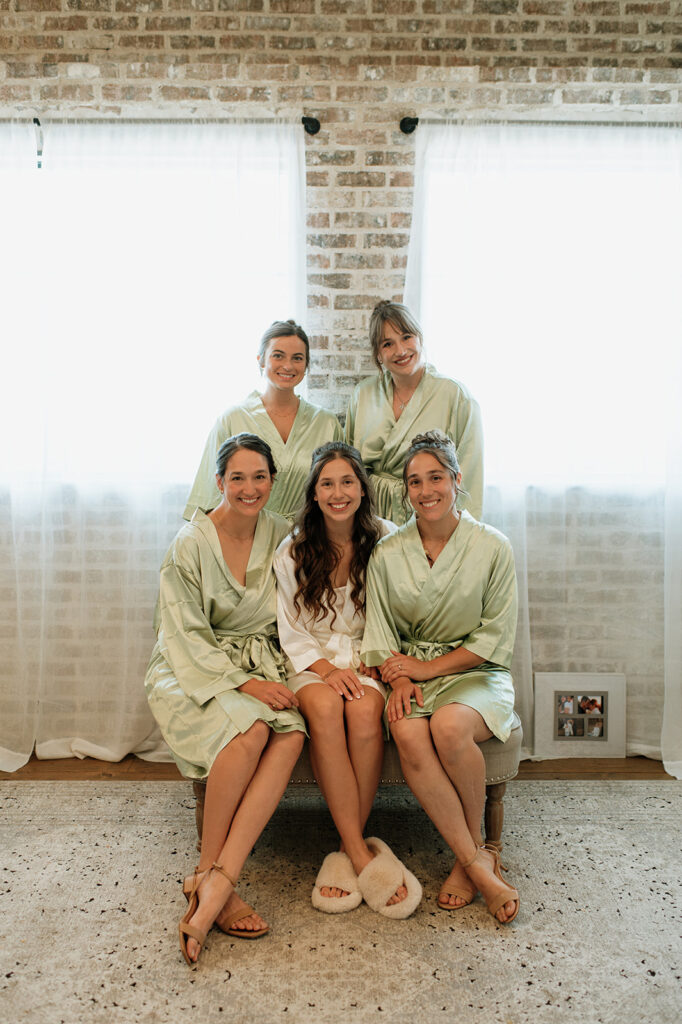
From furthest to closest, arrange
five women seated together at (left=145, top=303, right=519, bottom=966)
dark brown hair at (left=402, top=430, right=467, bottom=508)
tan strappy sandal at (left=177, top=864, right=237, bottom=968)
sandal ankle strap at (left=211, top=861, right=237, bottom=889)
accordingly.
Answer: dark brown hair at (left=402, top=430, right=467, bottom=508), five women seated together at (left=145, top=303, right=519, bottom=966), sandal ankle strap at (left=211, top=861, right=237, bottom=889), tan strappy sandal at (left=177, top=864, right=237, bottom=968)

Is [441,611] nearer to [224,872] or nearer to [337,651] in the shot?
[337,651]

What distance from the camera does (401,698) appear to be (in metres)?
2.25

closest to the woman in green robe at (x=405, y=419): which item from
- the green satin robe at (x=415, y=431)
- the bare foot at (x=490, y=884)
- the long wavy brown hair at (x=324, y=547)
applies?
the green satin robe at (x=415, y=431)

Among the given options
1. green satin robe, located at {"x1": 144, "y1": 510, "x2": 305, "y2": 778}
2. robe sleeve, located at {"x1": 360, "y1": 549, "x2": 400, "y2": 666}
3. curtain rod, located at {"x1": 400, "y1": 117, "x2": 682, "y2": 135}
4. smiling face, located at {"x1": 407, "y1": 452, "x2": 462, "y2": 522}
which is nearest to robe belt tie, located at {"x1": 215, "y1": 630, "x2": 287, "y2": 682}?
green satin robe, located at {"x1": 144, "y1": 510, "x2": 305, "y2": 778}

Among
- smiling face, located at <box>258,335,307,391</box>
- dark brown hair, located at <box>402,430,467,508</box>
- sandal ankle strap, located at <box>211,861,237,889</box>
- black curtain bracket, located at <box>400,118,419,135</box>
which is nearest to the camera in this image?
sandal ankle strap, located at <box>211,861,237,889</box>

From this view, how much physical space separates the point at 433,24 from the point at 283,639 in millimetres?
2147

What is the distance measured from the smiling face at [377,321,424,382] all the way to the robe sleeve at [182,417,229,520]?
1.88 ft

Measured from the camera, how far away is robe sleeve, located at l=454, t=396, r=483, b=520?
8.96 ft

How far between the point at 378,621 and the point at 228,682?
46cm

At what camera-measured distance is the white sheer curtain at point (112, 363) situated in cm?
290

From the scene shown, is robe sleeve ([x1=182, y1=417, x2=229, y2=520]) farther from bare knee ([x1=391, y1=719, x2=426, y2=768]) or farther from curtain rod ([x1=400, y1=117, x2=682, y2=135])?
curtain rod ([x1=400, y1=117, x2=682, y2=135])

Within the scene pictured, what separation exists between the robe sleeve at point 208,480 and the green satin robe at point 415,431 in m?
0.46

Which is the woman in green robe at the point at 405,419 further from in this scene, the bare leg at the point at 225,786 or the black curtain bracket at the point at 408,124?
the bare leg at the point at 225,786

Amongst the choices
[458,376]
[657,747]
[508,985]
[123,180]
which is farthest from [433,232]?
[508,985]
